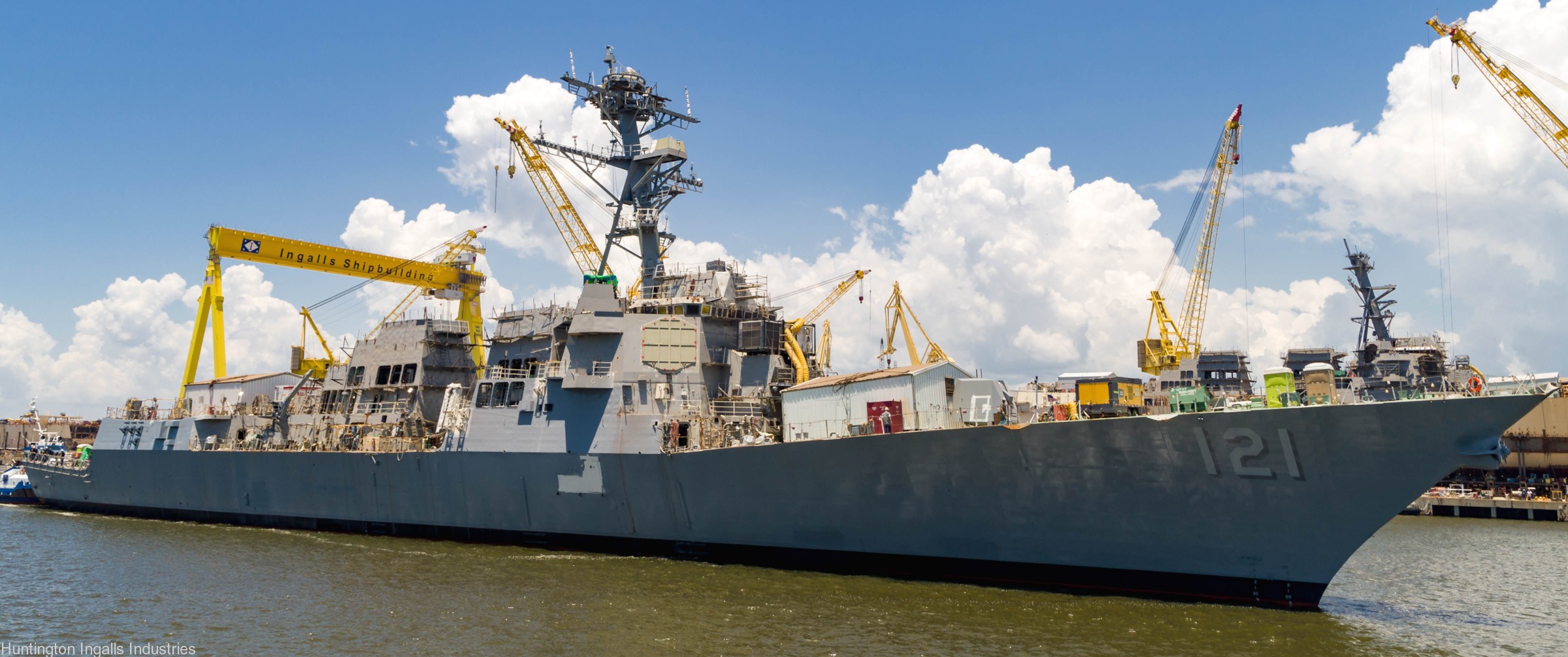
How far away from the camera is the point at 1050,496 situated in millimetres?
17094

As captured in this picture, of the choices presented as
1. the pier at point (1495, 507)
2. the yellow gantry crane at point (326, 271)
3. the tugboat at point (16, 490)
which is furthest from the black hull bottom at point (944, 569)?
the pier at point (1495, 507)

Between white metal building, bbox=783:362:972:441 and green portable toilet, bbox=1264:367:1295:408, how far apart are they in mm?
5463

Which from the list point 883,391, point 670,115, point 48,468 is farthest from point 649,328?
point 48,468

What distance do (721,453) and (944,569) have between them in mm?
5568

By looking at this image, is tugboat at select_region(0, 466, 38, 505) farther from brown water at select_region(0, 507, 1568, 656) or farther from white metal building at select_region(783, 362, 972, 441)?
white metal building at select_region(783, 362, 972, 441)

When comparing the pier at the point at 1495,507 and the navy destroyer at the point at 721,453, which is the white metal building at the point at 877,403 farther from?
the pier at the point at 1495,507

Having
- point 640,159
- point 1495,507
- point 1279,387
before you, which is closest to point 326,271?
point 640,159

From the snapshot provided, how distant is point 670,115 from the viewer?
2902 centimetres

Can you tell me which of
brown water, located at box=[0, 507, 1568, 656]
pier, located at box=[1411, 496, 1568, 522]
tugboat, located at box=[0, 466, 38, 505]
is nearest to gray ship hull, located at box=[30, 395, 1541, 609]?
brown water, located at box=[0, 507, 1568, 656]

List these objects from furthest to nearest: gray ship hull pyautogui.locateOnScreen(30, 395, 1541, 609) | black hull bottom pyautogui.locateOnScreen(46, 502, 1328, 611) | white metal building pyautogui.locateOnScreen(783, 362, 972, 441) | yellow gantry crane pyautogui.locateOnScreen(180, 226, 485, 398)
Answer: yellow gantry crane pyautogui.locateOnScreen(180, 226, 485, 398) → white metal building pyautogui.locateOnScreen(783, 362, 972, 441) → black hull bottom pyautogui.locateOnScreen(46, 502, 1328, 611) → gray ship hull pyautogui.locateOnScreen(30, 395, 1541, 609)

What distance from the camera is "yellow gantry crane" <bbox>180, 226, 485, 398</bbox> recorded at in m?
34.6

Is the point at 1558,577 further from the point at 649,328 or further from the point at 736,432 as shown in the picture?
the point at 649,328

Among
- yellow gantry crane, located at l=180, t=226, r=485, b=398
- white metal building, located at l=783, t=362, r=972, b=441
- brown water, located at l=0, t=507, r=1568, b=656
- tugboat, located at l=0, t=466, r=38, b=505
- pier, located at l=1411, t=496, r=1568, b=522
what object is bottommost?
brown water, located at l=0, t=507, r=1568, b=656

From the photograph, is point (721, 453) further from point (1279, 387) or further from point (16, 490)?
point (16, 490)
